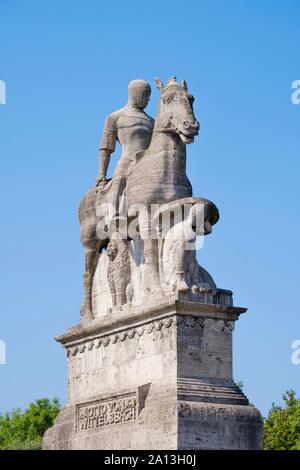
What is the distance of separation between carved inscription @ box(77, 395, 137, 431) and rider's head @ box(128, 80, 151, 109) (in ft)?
21.7

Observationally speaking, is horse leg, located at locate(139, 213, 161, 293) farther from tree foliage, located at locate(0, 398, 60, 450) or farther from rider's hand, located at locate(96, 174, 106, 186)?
tree foliage, located at locate(0, 398, 60, 450)

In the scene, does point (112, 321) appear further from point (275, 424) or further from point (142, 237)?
point (275, 424)

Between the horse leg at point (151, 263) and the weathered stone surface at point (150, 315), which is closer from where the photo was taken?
the weathered stone surface at point (150, 315)

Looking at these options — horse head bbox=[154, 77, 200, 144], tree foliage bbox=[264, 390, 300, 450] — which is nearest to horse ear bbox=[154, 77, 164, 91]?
horse head bbox=[154, 77, 200, 144]

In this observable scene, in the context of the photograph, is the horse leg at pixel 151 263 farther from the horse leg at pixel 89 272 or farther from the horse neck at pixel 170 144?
the horse leg at pixel 89 272

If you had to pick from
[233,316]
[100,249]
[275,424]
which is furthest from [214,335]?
[275,424]

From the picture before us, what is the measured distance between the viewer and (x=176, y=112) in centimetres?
3005

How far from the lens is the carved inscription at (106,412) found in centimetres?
2980

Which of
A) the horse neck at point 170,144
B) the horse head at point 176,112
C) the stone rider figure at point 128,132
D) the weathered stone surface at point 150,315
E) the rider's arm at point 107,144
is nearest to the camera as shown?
the weathered stone surface at point 150,315

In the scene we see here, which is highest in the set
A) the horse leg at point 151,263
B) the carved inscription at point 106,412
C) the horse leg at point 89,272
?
the horse leg at point 89,272

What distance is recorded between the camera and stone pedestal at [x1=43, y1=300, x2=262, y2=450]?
28.3 meters

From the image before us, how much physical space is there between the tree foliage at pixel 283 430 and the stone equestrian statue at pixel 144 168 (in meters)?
25.1

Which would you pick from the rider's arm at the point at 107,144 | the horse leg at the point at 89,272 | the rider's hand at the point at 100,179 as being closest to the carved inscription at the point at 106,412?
the horse leg at the point at 89,272

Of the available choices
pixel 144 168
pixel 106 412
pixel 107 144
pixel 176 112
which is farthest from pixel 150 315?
pixel 107 144
